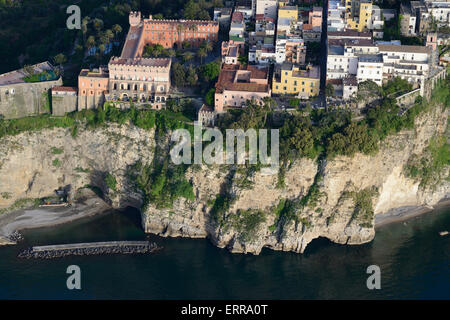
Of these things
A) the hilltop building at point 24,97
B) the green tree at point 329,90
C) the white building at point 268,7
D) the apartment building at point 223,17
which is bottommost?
the hilltop building at point 24,97

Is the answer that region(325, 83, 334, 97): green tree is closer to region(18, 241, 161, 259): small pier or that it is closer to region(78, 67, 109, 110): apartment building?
region(18, 241, 161, 259): small pier

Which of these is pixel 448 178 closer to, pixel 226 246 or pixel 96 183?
pixel 226 246

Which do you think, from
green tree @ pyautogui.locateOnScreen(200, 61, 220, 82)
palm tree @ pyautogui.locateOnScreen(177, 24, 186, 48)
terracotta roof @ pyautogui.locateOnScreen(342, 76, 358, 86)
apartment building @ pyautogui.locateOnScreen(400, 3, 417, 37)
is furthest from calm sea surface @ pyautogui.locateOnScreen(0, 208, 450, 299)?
palm tree @ pyautogui.locateOnScreen(177, 24, 186, 48)

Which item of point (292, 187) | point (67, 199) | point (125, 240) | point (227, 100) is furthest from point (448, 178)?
point (67, 199)

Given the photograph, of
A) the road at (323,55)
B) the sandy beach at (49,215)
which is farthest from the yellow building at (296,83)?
the sandy beach at (49,215)

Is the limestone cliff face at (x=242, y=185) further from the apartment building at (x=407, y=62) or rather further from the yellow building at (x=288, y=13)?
the yellow building at (x=288, y=13)

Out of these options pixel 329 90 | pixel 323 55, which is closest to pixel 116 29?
pixel 323 55
